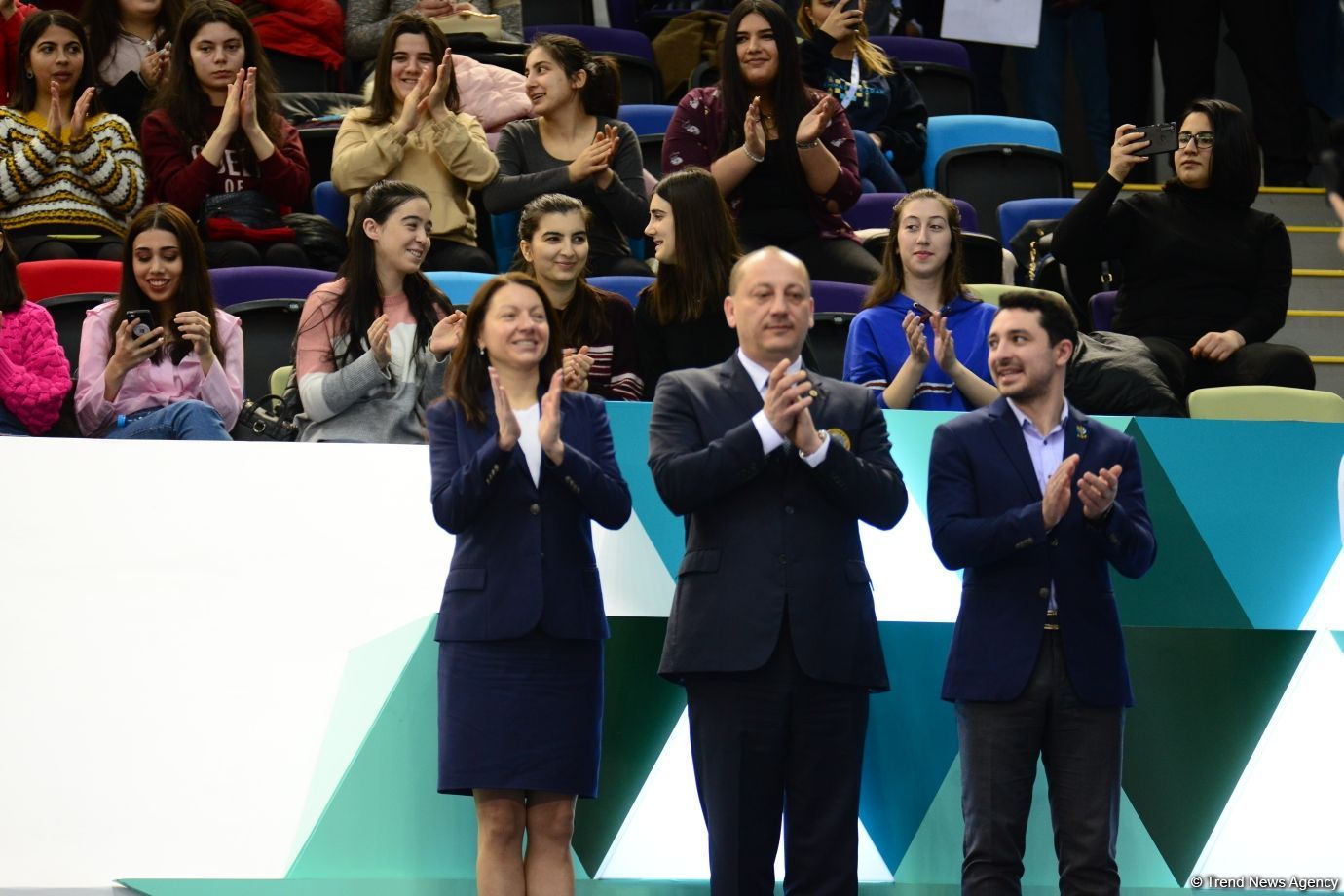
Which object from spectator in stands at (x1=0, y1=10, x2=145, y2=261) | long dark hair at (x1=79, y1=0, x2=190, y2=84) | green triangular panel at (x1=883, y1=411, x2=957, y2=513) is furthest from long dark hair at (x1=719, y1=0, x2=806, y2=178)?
long dark hair at (x1=79, y1=0, x2=190, y2=84)

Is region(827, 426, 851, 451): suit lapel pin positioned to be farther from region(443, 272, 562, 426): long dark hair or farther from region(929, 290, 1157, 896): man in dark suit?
region(443, 272, 562, 426): long dark hair

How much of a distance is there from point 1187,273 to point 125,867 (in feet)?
10.8

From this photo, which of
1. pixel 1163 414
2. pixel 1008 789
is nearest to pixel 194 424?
pixel 1008 789

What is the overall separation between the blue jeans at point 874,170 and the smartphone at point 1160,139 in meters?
1.43

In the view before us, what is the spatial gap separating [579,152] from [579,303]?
4.13 feet

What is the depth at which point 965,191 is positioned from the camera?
22.6 ft

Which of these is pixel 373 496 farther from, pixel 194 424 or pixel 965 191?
pixel 965 191

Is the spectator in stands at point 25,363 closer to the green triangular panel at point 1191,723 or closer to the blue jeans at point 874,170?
the green triangular panel at point 1191,723

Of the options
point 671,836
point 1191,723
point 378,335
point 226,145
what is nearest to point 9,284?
point 378,335

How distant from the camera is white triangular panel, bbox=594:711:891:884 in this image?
3994 mm

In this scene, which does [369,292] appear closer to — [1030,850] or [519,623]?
[519,623]

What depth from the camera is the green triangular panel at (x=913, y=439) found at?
426cm

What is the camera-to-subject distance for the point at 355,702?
4020 mm

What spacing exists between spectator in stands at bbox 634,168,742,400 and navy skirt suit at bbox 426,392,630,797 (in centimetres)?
98
